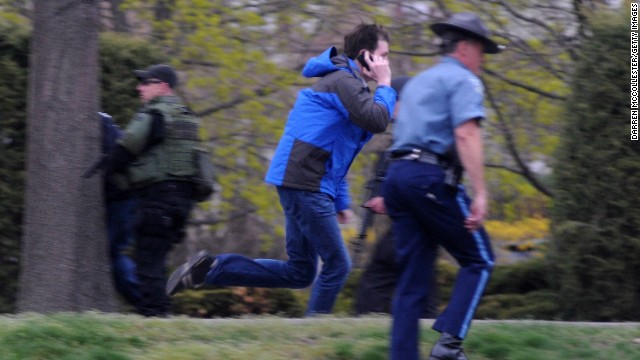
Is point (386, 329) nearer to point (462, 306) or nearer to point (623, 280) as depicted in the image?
point (462, 306)

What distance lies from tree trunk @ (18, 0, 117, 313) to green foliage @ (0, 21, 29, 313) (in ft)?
2.45

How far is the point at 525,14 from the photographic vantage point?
34.3ft

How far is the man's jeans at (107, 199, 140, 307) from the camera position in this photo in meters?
7.59

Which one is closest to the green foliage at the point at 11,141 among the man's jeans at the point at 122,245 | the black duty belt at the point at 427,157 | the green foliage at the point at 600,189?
the man's jeans at the point at 122,245

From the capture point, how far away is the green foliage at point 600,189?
7.54 m

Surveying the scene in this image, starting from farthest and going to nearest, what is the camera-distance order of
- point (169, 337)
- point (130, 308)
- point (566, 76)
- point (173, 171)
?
point (566, 76), point (130, 308), point (173, 171), point (169, 337)

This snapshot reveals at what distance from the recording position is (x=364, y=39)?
6.71 m

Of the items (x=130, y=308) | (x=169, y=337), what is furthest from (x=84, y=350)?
(x=130, y=308)

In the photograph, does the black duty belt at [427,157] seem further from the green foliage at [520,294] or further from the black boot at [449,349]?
the green foliage at [520,294]

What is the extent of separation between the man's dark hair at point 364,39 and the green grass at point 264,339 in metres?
1.71

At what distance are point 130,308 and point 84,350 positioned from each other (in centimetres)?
279

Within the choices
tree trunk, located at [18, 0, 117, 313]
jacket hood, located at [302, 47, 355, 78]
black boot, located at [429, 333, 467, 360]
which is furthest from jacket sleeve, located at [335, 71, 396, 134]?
tree trunk, located at [18, 0, 117, 313]

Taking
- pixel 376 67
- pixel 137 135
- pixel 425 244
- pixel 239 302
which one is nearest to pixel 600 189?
pixel 376 67

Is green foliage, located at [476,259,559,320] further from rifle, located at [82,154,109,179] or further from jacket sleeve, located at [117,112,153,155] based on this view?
rifle, located at [82,154,109,179]
